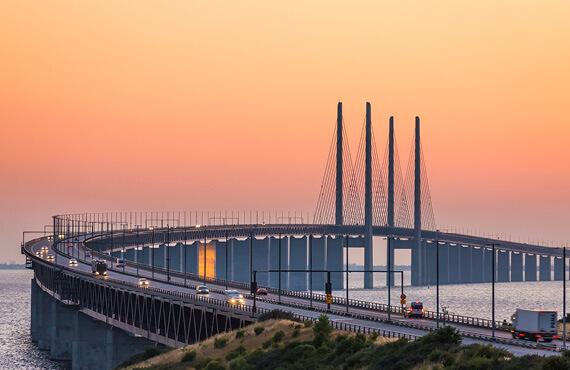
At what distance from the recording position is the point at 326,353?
215ft

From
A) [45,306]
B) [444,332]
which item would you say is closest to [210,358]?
[444,332]

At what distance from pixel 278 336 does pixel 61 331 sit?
264ft

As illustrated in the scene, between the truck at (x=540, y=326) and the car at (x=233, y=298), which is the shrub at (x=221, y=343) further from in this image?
the car at (x=233, y=298)

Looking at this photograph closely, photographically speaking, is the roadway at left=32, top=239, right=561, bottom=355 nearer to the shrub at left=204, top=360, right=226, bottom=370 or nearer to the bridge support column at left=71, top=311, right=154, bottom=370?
the bridge support column at left=71, top=311, right=154, bottom=370

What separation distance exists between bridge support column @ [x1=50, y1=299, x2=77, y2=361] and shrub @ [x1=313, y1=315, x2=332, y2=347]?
7944cm

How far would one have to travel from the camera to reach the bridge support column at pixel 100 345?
123688 millimetres

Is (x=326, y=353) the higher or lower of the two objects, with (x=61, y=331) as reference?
higher

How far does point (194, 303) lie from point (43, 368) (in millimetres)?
34081

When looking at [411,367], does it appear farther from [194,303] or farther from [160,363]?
[194,303]

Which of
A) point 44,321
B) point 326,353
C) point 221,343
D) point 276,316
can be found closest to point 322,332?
point 326,353

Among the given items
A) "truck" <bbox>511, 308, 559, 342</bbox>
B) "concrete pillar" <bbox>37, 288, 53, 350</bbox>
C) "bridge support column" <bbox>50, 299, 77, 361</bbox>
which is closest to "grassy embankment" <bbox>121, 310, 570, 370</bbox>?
"truck" <bbox>511, 308, 559, 342</bbox>

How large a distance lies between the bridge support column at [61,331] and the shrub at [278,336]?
74316 mm

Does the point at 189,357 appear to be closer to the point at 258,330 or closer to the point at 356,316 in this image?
the point at 258,330

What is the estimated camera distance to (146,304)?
117500mm
